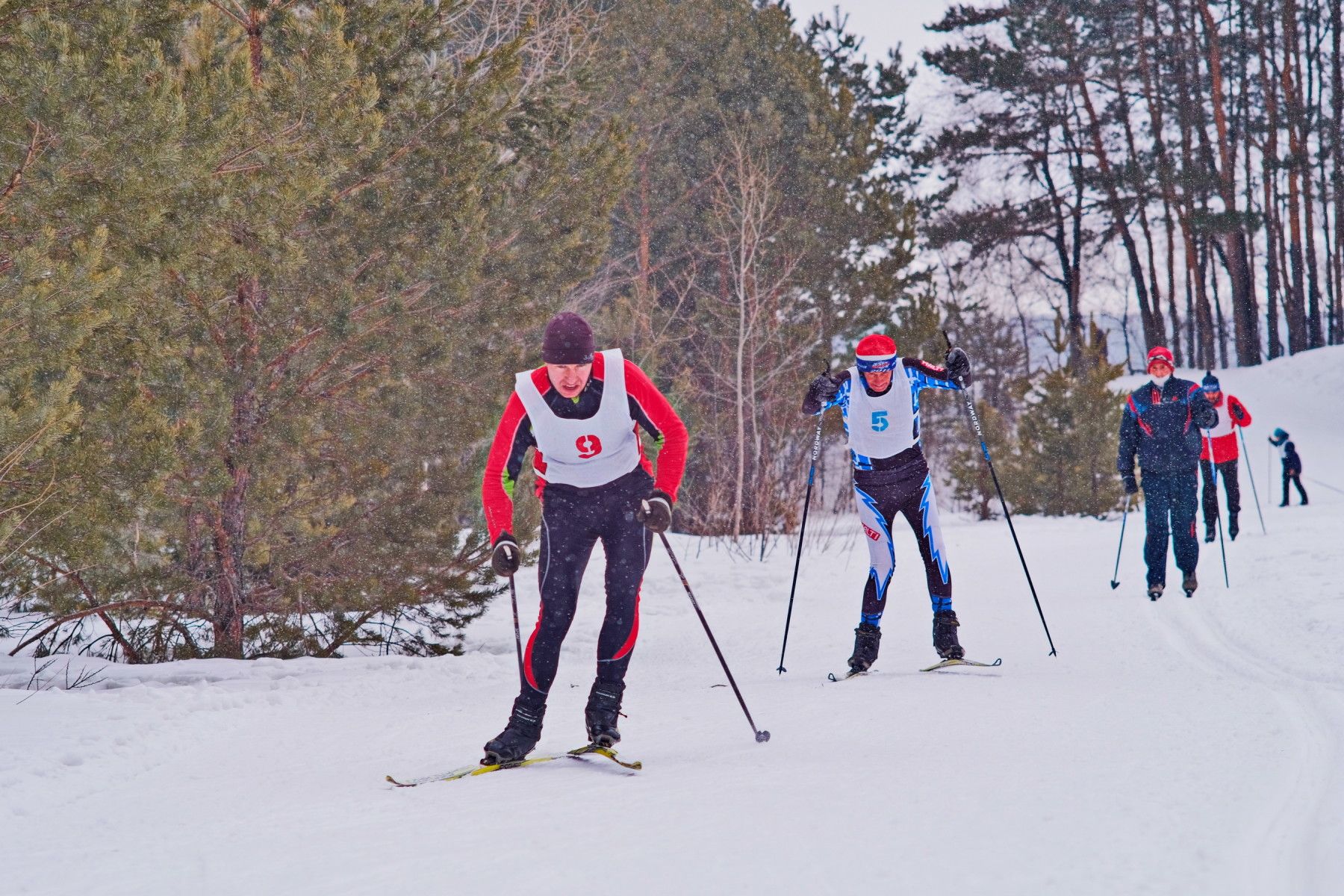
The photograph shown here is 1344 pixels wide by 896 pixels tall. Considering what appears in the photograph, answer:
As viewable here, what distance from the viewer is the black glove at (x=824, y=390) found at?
6.63 metres

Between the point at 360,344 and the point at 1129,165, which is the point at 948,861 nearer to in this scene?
the point at 360,344

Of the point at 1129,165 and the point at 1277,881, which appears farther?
the point at 1129,165

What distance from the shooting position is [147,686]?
592cm

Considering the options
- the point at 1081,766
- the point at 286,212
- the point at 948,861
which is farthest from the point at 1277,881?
the point at 286,212

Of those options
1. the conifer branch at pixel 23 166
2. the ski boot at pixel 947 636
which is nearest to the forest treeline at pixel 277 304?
the conifer branch at pixel 23 166

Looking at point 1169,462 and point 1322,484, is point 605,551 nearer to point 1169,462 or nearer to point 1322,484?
point 1169,462

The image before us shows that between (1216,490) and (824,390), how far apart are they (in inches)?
322

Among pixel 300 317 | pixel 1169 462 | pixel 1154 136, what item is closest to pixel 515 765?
pixel 300 317

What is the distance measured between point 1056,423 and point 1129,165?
1380 centimetres

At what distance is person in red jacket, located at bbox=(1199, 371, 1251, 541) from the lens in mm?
12242

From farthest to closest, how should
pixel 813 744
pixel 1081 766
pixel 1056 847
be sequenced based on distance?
pixel 813 744 → pixel 1081 766 → pixel 1056 847

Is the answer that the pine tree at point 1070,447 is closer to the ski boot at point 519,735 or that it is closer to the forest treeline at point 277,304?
the forest treeline at point 277,304

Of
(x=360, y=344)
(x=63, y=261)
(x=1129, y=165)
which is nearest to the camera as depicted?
(x=63, y=261)

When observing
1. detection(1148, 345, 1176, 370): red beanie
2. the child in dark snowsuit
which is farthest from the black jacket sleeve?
the child in dark snowsuit
